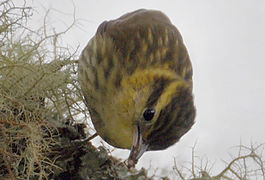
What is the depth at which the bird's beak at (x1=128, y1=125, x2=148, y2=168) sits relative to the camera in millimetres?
1146

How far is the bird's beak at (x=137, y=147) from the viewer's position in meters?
1.15

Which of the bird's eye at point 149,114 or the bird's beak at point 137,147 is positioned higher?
the bird's eye at point 149,114

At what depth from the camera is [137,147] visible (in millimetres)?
1165

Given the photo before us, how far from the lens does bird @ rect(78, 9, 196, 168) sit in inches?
45.8

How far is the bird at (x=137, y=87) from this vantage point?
1164mm

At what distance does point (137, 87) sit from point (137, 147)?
198 millimetres

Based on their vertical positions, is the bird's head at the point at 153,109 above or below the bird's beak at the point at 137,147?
above

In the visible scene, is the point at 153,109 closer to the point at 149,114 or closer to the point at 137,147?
the point at 149,114

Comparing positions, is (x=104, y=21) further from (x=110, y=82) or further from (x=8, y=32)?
(x=8, y=32)

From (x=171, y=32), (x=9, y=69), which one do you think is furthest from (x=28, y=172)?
(x=171, y=32)

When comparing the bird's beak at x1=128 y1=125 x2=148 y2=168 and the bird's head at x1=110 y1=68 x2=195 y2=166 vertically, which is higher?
the bird's head at x1=110 y1=68 x2=195 y2=166

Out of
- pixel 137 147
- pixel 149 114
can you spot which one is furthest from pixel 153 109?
pixel 137 147

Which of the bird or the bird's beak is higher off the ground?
the bird

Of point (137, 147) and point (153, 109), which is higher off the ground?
point (153, 109)
